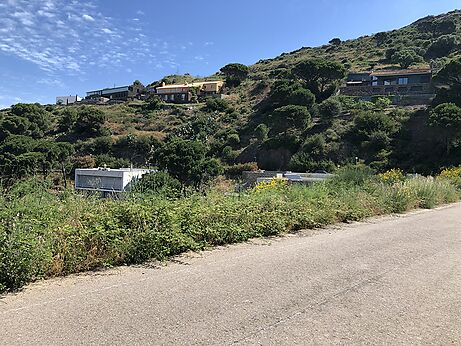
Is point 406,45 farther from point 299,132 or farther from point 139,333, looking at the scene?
point 139,333

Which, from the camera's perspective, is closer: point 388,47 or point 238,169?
point 238,169

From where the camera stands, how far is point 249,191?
952 centimetres

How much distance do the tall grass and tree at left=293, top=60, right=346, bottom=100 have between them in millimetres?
64266

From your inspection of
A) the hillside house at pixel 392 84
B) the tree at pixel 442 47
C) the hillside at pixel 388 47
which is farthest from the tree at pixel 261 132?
the tree at pixel 442 47

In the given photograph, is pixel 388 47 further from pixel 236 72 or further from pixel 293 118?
pixel 293 118

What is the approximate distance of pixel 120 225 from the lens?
19.0 feet

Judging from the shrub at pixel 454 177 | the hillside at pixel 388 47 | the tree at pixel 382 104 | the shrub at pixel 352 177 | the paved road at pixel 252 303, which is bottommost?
the shrub at pixel 454 177

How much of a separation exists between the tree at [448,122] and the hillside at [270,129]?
0.22 m

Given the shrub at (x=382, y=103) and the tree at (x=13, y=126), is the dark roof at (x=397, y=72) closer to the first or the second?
the shrub at (x=382, y=103)

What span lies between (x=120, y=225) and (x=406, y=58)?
87129 millimetres

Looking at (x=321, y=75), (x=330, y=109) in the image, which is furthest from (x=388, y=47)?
(x=330, y=109)

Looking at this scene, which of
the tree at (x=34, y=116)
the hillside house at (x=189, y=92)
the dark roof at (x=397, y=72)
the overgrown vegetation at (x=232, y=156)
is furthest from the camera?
the hillside house at (x=189, y=92)

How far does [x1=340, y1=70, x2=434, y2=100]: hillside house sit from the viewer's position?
69.8 metres

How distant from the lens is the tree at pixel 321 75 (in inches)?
2813
